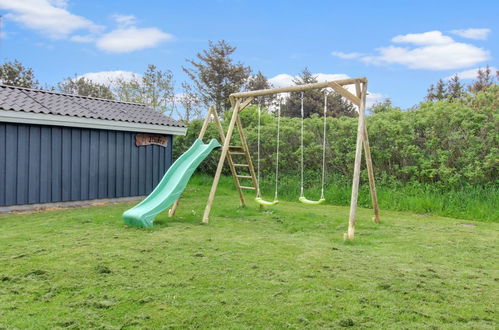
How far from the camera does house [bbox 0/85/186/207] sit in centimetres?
713

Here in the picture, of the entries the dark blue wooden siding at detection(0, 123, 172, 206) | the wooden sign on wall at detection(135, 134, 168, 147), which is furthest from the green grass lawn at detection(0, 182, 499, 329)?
the wooden sign on wall at detection(135, 134, 168, 147)

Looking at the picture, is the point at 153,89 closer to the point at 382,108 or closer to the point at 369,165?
the point at 382,108

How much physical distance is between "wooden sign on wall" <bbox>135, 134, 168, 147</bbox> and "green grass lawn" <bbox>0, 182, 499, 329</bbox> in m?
3.42

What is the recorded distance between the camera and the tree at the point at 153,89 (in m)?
21.3

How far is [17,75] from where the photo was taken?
22.7 meters

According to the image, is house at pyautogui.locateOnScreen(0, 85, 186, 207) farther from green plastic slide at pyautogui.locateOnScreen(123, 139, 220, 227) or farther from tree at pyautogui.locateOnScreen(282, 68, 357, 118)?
tree at pyautogui.locateOnScreen(282, 68, 357, 118)

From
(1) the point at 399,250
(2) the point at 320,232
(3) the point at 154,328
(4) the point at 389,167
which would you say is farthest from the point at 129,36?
(3) the point at 154,328

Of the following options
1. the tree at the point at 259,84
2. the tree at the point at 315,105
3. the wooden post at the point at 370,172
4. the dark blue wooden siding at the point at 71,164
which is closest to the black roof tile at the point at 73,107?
the dark blue wooden siding at the point at 71,164

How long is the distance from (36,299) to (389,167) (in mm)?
6803

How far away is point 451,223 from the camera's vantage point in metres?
6.31

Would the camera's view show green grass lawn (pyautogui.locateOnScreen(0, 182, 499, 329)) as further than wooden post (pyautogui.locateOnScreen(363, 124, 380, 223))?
No

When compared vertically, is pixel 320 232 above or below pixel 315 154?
below

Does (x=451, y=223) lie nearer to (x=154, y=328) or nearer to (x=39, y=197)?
(x=154, y=328)

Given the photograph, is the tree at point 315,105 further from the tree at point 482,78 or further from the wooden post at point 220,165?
the wooden post at point 220,165
